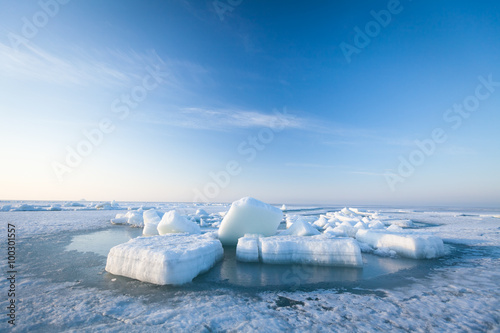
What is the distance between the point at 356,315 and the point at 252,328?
1592mm

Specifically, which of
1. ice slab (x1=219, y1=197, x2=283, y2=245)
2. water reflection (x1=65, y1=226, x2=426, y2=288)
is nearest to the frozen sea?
water reflection (x1=65, y1=226, x2=426, y2=288)

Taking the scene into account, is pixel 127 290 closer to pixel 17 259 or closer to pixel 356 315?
pixel 356 315

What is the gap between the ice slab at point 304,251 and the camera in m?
6.24

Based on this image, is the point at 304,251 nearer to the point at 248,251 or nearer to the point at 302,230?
the point at 248,251

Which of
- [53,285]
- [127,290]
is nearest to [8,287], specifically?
[53,285]

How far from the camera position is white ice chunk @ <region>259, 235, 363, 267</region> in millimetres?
6227

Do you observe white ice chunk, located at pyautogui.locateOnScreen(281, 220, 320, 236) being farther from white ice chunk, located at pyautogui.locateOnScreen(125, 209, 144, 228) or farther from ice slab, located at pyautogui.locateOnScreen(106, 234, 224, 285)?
white ice chunk, located at pyautogui.locateOnScreen(125, 209, 144, 228)

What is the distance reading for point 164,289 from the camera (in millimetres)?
4527

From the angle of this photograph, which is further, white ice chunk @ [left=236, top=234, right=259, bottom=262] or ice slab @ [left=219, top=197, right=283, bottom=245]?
ice slab @ [left=219, top=197, right=283, bottom=245]

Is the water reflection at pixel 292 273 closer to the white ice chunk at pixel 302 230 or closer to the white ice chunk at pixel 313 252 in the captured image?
the white ice chunk at pixel 313 252

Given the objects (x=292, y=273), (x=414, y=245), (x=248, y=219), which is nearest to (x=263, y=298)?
(x=292, y=273)

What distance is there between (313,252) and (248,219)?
2725mm

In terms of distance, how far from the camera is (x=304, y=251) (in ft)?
21.2

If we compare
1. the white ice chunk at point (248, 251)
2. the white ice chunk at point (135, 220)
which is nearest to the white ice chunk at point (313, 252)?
the white ice chunk at point (248, 251)
